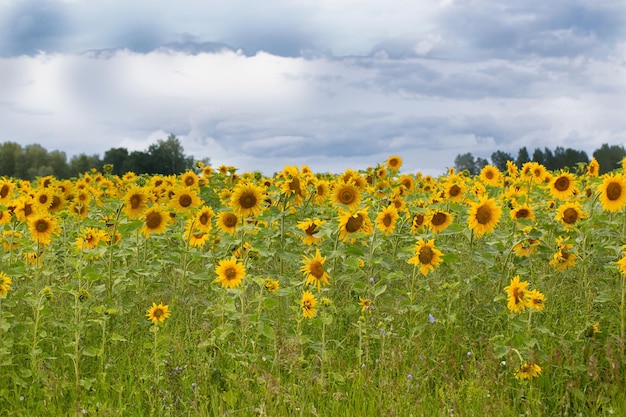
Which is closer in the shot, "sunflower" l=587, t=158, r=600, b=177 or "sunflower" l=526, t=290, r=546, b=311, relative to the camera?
"sunflower" l=526, t=290, r=546, b=311

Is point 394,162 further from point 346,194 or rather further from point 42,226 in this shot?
point 42,226

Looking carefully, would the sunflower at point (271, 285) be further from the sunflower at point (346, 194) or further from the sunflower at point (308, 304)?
the sunflower at point (346, 194)

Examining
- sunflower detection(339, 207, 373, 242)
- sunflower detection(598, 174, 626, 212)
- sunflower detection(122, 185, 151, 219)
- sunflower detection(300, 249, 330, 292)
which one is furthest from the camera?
sunflower detection(122, 185, 151, 219)

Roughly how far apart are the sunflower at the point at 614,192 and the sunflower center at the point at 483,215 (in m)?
0.99

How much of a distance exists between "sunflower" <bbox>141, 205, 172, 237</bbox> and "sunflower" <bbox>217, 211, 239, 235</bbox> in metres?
0.52

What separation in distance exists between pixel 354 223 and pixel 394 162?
423 centimetres

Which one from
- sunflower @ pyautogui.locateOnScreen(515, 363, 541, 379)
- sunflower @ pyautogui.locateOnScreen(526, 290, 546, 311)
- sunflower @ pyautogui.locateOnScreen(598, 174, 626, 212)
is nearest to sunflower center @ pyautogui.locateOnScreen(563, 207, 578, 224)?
sunflower @ pyautogui.locateOnScreen(598, 174, 626, 212)

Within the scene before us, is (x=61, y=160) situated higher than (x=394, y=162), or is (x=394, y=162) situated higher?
(x=61, y=160)

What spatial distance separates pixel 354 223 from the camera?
5359mm

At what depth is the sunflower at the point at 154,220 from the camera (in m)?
6.02

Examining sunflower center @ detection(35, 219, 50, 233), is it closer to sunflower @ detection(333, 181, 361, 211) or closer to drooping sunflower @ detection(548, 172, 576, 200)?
sunflower @ detection(333, 181, 361, 211)

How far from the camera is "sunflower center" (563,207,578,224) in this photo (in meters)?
5.91

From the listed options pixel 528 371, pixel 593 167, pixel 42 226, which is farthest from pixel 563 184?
pixel 42 226

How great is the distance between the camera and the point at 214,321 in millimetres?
5621
